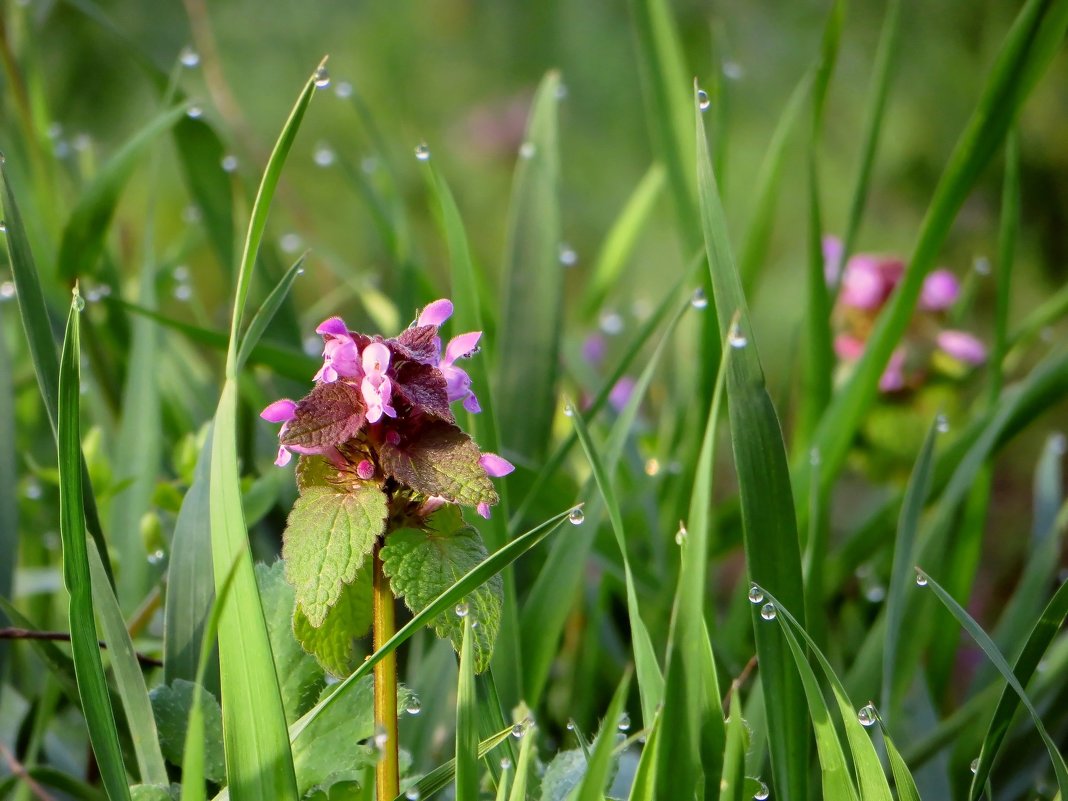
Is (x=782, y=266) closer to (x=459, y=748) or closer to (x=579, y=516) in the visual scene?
(x=579, y=516)

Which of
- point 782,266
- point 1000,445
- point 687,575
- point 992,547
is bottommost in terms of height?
point 992,547

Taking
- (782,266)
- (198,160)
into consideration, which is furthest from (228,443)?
(782,266)

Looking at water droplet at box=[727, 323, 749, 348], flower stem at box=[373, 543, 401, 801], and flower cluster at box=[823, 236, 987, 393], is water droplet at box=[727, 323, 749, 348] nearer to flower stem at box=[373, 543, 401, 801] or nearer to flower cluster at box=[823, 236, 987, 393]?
flower stem at box=[373, 543, 401, 801]

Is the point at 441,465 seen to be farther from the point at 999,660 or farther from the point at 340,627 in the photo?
the point at 999,660

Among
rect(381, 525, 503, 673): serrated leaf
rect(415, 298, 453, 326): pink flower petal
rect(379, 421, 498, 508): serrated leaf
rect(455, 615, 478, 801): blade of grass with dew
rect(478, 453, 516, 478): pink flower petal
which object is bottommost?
rect(455, 615, 478, 801): blade of grass with dew

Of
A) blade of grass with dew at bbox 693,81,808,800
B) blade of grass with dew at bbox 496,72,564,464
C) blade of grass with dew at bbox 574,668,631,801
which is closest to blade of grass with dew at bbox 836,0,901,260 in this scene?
blade of grass with dew at bbox 496,72,564,464

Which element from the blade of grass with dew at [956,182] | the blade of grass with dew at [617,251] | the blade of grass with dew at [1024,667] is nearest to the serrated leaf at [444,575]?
the blade of grass with dew at [1024,667]
